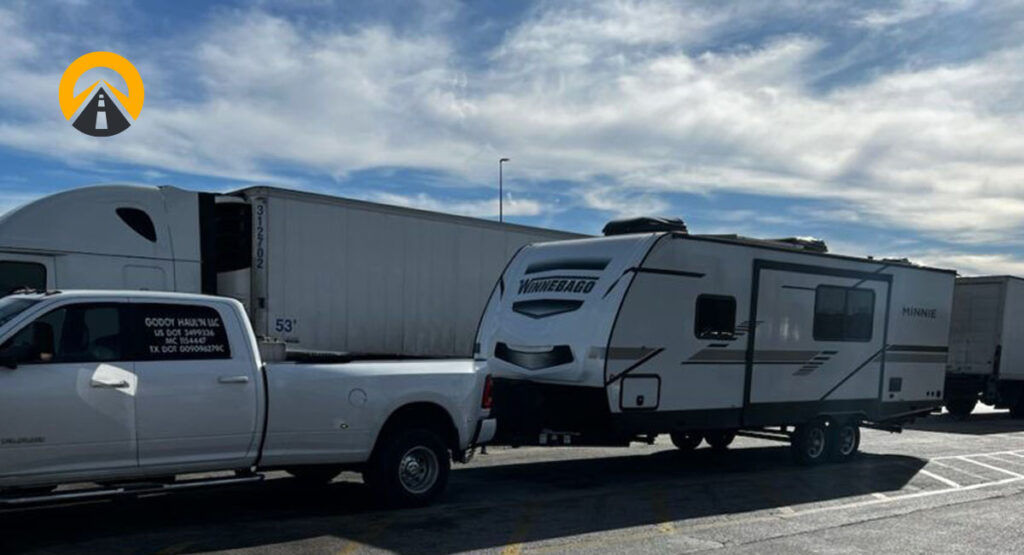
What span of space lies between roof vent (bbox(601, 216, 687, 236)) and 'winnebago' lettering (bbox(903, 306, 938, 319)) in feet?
14.9

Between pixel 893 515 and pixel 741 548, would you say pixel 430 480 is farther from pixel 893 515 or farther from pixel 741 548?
pixel 893 515

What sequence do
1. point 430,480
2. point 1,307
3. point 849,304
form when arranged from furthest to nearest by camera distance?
point 849,304
point 430,480
point 1,307

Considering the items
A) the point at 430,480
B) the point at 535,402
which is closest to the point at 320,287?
the point at 535,402

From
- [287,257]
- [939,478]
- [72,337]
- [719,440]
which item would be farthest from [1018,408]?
[72,337]

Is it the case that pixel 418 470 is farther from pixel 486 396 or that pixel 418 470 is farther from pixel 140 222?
pixel 140 222

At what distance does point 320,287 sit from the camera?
530 inches

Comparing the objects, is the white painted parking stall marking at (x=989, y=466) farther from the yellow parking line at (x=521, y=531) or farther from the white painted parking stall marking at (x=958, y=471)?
the yellow parking line at (x=521, y=531)

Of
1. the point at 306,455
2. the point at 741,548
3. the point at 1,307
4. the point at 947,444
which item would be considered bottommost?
the point at 947,444

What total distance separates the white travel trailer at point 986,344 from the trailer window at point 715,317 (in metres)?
12.2

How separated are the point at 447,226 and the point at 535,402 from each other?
588 cm

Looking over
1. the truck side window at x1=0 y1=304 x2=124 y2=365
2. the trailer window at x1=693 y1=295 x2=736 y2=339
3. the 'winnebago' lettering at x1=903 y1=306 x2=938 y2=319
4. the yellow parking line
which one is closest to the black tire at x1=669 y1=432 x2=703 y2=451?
the trailer window at x1=693 y1=295 x2=736 y2=339

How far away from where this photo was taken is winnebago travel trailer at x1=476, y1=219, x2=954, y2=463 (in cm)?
998

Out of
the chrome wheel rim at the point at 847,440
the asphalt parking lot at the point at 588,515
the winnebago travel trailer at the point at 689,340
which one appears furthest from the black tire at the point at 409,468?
the chrome wheel rim at the point at 847,440

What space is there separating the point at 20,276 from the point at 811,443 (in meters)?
10.8
